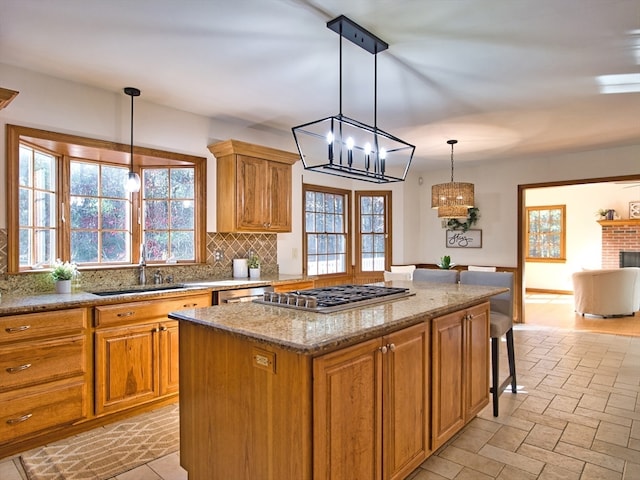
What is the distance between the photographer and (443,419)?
2.39 metres

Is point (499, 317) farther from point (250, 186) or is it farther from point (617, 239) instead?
point (617, 239)

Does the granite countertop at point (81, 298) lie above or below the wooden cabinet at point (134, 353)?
above

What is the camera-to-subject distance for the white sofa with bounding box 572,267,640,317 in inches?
258

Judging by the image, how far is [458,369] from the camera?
2.51 m

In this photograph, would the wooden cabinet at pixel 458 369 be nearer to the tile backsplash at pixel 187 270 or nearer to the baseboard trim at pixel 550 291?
the tile backsplash at pixel 187 270

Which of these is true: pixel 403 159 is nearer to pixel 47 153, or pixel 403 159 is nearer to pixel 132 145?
pixel 132 145

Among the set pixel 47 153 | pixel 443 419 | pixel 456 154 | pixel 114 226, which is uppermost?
pixel 456 154

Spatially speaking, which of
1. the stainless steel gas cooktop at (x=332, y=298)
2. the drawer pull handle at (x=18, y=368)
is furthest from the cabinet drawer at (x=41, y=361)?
the stainless steel gas cooktop at (x=332, y=298)

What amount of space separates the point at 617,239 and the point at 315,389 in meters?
9.27

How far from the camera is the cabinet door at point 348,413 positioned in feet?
5.05

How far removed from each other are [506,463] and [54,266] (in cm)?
338

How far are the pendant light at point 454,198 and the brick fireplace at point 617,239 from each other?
5508 millimetres

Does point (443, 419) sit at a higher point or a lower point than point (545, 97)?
lower

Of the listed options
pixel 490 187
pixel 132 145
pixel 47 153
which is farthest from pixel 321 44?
pixel 490 187
